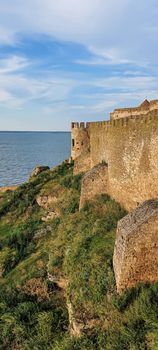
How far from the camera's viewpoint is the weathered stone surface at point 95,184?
20.5 meters

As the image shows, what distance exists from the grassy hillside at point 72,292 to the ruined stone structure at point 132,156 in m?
1.03

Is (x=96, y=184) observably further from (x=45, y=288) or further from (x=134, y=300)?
(x=134, y=300)

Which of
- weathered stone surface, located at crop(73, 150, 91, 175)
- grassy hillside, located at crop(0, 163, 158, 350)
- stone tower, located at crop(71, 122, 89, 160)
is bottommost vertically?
Result: grassy hillside, located at crop(0, 163, 158, 350)

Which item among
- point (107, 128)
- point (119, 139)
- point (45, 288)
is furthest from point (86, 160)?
point (45, 288)

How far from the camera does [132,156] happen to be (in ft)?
52.5

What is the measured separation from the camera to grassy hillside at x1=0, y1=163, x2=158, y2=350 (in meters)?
10.5

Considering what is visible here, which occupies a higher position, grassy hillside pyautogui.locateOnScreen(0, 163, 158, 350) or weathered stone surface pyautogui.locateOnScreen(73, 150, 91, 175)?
weathered stone surface pyautogui.locateOnScreen(73, 150, 91, 175)

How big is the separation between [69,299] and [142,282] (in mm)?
2944

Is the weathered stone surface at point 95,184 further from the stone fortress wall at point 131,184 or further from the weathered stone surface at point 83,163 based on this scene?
the weathered stone surface at point 83,163

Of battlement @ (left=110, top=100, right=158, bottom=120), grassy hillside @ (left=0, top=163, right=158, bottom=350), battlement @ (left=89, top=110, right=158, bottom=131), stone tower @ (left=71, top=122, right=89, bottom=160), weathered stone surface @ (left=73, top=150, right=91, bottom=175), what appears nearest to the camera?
grassy hillside @ (left=0, top=163, right=158, bottom=350)

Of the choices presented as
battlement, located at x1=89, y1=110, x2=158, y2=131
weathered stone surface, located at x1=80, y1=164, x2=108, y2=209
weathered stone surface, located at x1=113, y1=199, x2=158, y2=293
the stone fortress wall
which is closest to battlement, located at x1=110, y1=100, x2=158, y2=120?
the stone fortress wall

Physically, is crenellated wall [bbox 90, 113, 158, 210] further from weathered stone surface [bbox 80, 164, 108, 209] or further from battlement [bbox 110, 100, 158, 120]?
battlement [bbox 110, 100, 158, 120]

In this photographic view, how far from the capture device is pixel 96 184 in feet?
67.8

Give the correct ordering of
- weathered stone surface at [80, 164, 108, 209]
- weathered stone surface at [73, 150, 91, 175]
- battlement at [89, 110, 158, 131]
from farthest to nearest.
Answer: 1. weathered stone surface at [73, 150, 91, 175]
2. weathered stone surface at [80, 164, 108, 209]
3. battlement at [89, 110, 158, 131]
